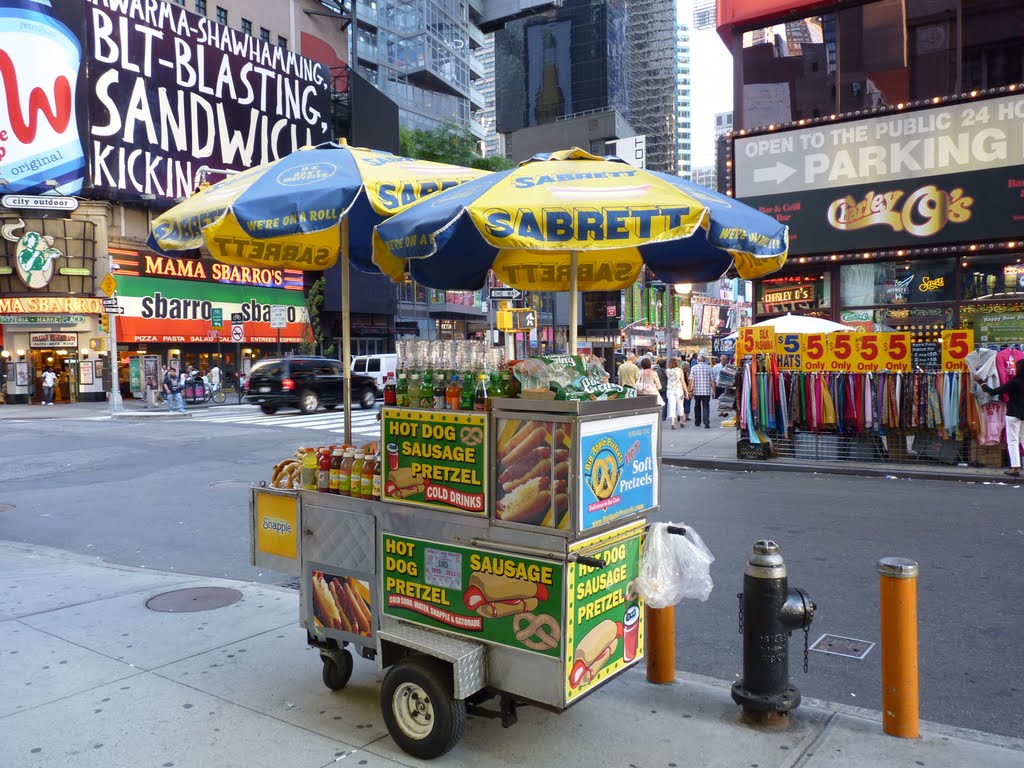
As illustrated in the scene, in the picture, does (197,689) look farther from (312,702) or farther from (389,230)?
(389,230)

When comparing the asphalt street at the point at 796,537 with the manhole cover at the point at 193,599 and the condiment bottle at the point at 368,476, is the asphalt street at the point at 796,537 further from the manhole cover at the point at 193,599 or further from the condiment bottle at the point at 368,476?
the condiment bottle at the point at 368,476

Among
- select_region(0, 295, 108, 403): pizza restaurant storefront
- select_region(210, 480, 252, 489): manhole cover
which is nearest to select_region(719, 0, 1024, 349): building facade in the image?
select_region(210, 480, 252, 489): manhole cover

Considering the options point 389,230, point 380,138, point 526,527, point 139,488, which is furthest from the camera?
point 380,138

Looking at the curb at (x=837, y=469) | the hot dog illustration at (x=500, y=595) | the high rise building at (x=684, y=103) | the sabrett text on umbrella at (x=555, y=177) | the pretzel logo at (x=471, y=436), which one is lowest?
the curb at (x=837, y=469)

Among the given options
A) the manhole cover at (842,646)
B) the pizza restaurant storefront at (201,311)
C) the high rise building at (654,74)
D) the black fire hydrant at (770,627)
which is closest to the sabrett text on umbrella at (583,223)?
the black fire hydrant at (770,627)

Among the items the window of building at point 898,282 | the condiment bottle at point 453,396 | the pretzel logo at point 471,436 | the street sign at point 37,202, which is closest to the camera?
the pretzel logo at point 471,436

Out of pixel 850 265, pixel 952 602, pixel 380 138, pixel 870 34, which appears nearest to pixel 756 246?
pixel 952 602

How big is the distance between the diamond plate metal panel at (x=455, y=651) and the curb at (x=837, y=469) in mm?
9610

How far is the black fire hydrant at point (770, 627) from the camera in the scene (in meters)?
3.72

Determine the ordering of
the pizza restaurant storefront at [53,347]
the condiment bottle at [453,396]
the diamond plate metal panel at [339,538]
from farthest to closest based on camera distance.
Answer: the pizza restaurant storefront at [53,347]
the diamond plate metal panel at [339,538]
the condiment bottle at [453,396]

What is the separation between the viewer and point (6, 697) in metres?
4.16

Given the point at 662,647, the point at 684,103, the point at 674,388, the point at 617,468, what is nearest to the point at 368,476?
the point at 617,468

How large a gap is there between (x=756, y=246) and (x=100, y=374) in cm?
3513

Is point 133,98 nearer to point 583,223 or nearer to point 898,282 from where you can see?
point 898,282
